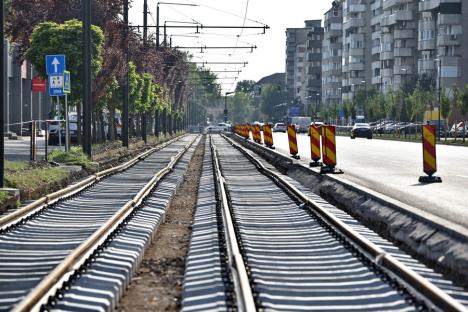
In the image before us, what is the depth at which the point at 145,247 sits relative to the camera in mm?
12477

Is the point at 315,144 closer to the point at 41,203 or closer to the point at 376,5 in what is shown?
the point at 41,203

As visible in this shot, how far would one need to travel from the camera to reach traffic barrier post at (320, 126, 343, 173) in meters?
25.1

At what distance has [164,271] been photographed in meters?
10.7

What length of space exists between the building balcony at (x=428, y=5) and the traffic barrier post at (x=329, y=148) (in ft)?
353

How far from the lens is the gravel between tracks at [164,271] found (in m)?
8.88

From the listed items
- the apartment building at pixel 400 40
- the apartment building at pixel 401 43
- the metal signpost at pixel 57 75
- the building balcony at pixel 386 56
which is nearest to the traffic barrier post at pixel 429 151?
the metal signpost at pixel 57 75

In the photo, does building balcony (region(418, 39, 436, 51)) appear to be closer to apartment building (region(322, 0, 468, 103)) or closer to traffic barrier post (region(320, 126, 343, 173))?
apartment building (region(322, 0, 468, 103))

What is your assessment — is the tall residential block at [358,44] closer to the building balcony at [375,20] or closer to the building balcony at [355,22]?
the building balcony at [355,22]

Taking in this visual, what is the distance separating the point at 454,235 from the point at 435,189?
8.99 metres

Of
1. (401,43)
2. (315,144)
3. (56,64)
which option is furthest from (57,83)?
(401,43)

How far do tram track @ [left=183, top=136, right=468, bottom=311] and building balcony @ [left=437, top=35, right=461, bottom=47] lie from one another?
377 feet

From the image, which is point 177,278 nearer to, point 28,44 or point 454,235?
point 454,235

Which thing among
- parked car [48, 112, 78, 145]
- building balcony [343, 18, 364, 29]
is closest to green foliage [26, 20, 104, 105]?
parked car [48, 112, 78, 145]

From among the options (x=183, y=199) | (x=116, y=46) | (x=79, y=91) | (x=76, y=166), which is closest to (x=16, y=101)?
(x=116, y=46)
